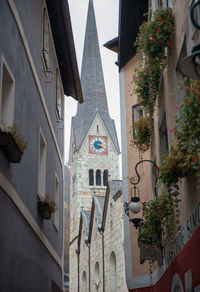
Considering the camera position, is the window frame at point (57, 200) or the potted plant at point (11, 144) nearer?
the potted plant at point (11, 144)

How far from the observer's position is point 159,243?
9.84m

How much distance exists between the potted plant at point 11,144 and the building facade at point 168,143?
1982mm

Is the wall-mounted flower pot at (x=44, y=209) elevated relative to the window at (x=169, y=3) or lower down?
lower down

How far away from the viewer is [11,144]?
676 centimetres

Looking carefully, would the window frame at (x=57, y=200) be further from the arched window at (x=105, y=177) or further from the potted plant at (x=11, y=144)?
the arched window at (x=105, y=177)

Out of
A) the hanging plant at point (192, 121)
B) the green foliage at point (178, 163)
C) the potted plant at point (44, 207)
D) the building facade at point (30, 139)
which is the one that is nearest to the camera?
the hanging plant at point (192, 121)

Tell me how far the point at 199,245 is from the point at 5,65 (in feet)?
11.7

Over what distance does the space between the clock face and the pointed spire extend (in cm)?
454

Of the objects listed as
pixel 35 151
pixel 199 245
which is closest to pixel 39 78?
pixel 35 151

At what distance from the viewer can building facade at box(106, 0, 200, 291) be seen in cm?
644

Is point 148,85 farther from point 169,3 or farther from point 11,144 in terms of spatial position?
point 11,144

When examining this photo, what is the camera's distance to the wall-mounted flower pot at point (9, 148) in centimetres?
666

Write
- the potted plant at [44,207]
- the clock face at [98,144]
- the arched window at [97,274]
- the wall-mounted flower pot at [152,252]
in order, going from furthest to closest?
the clock face at [98,144]
the arched window at [97,274]
the wall-mounted flower pot at [152,252]
the potted plant at [44,207]

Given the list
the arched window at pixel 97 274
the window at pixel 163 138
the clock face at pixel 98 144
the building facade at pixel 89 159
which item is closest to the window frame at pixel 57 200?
the window at pixel 163 138
